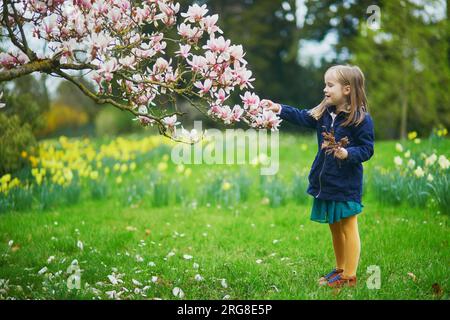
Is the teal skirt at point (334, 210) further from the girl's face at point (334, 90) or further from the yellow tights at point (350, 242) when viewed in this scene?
the girl's face at point (334, 90)

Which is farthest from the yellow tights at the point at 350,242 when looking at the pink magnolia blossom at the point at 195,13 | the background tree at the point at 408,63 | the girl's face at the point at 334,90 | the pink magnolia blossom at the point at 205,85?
the background tree at the point at 408,63

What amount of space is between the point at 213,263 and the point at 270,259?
1.66 feet

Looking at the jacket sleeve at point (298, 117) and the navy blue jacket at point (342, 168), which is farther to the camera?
the jacket sleeve at point (298, 117)

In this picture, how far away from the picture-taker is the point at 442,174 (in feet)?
16.5

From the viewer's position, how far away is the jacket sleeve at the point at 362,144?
304 cm

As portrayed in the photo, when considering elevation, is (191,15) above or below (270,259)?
above

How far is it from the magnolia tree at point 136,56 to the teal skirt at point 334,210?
652mm

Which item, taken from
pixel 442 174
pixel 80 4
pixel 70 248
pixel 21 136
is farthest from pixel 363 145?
pixel 21 136

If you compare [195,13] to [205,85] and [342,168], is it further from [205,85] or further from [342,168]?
[342,168]

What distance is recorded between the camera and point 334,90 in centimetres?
325

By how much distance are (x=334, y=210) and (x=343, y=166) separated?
0.31 metres

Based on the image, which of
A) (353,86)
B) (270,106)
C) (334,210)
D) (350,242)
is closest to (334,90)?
(353,86)
